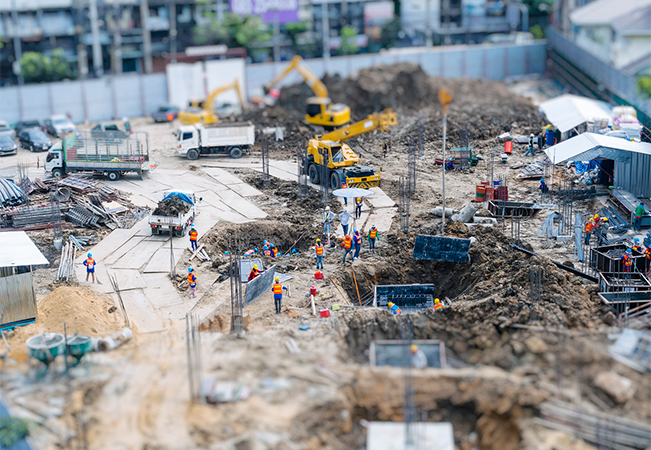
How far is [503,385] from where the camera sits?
19.8 meters

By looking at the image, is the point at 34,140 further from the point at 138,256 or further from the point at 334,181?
the point at 334,181

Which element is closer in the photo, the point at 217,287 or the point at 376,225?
the point at 217,287

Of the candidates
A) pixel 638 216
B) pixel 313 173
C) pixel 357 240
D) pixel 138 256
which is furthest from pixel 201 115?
pixel 638 216

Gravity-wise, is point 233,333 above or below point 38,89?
below

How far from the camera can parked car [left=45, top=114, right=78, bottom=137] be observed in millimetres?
51562

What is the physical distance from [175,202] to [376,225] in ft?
27.8

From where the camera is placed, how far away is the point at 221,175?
41438mm

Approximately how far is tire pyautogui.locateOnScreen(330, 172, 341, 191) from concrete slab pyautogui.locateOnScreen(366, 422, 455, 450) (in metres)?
18.8

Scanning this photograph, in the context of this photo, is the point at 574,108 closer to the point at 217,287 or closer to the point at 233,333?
the point at 217,287

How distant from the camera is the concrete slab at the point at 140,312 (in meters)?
25.7

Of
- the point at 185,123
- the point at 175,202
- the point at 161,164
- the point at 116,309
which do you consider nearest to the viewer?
the point at 116,309

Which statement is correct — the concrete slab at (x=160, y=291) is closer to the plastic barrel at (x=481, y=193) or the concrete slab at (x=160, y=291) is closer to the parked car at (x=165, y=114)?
the plastic barrel at (x=481, y=193)

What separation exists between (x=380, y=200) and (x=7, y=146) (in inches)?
932

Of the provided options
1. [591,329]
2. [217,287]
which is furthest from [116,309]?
[591,329]
